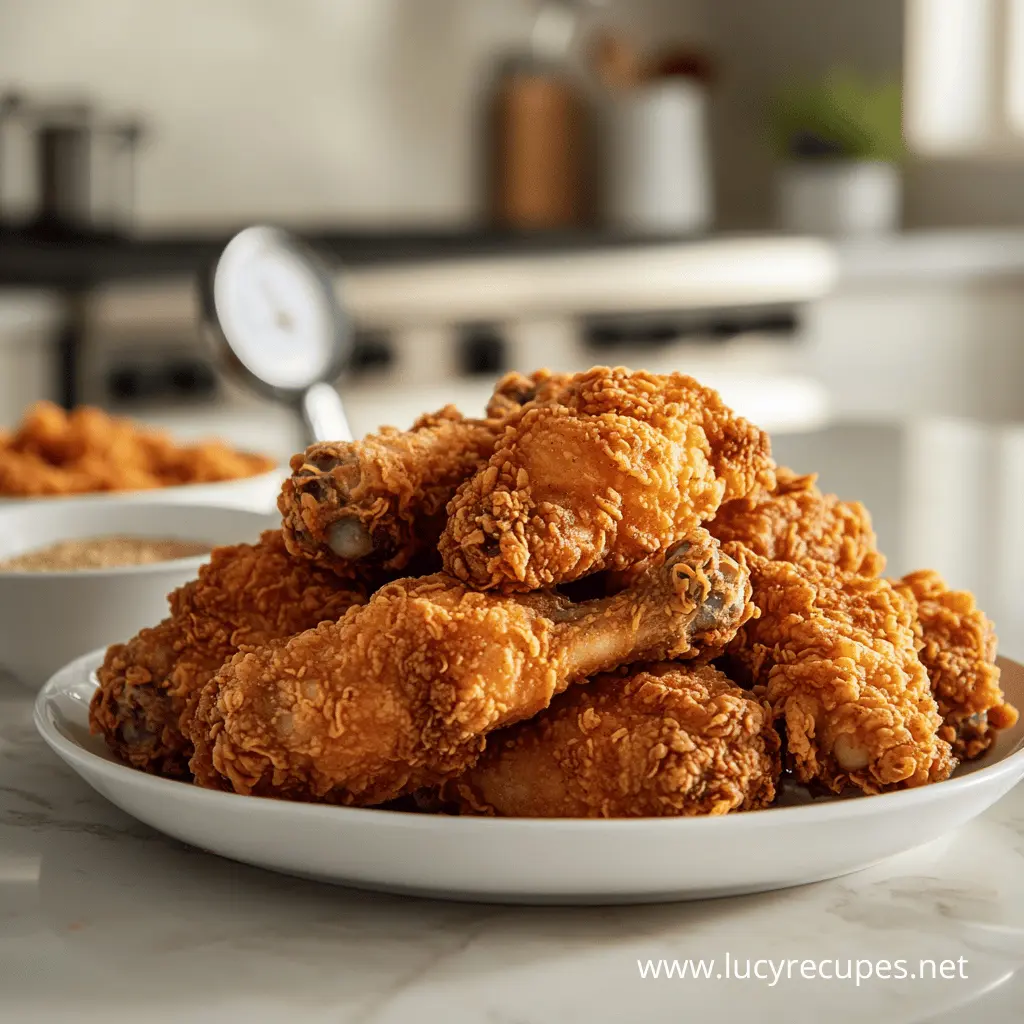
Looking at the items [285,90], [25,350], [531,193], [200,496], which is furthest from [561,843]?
[531,193]

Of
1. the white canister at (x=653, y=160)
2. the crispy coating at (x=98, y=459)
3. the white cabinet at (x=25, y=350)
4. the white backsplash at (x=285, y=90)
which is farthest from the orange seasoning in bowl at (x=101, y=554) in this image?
the white canister at (x=653, y=160)

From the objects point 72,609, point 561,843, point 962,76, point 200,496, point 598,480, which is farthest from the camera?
point 962,76

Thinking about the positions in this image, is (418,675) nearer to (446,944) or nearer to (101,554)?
(446,944)

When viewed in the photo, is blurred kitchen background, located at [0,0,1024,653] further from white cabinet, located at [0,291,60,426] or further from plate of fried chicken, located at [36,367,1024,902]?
plate of fried chicken, located at [36,367,1024,902]

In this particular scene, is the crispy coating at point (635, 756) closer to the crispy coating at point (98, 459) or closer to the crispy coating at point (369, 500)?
the crispy coating at point (369, 500)

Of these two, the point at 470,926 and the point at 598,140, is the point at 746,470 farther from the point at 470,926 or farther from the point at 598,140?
the point at 598,140
